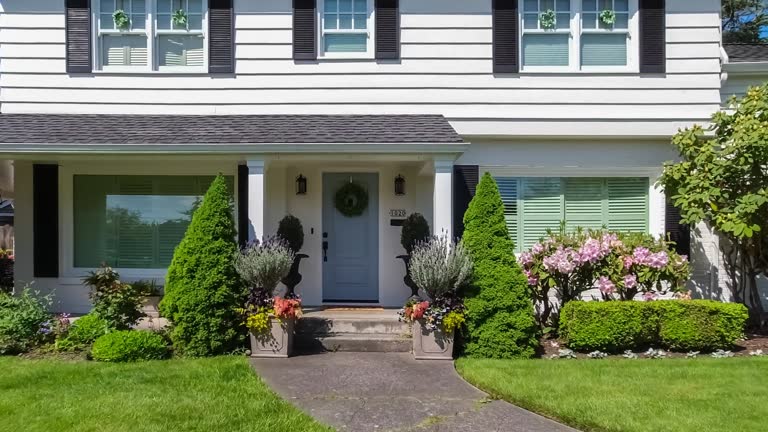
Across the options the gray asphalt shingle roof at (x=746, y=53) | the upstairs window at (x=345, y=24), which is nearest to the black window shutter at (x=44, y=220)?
the upstairs window at (x=345, y=24)

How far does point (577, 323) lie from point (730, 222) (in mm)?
2481

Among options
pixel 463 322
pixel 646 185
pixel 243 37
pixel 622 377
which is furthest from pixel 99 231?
pixel 646 185

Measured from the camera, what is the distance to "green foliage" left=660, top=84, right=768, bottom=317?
6.96 metres

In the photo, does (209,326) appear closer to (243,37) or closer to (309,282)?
(309,282)

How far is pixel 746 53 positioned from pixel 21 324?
1203cm

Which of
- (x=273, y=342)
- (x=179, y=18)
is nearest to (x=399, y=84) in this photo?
(x=179, y=18)

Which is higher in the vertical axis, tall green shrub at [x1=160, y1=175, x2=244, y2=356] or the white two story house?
the white two story house

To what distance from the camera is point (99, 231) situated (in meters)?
8.64

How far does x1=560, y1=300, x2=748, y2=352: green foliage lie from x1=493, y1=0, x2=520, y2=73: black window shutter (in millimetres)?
3803

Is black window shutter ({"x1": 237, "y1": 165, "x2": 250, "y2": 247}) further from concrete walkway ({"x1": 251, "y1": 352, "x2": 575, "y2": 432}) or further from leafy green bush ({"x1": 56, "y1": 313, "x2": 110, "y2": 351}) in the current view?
concrete walkway ({"x1": 251, "y1": 352, "x2": 575, "y2": 432})

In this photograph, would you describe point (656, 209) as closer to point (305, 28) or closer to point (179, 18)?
point (305, 28)

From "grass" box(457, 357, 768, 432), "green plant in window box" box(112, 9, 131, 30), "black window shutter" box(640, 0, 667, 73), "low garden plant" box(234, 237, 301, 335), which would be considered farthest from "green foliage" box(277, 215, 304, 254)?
"black window shutter" box(640, 0, 667, 73)

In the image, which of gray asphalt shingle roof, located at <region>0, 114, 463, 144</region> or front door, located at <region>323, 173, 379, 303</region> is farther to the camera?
front door, located at <region>323, 173, 379, 303</region>

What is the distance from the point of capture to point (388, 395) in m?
5.18
